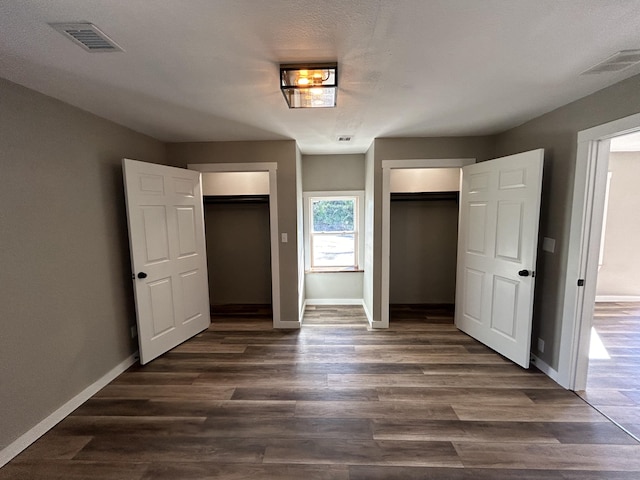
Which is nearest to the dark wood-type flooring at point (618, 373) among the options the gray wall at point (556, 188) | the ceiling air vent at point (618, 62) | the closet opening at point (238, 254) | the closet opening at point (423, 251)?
the gray wall at point (556, 188)

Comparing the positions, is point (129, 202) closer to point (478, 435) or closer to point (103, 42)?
point (103, 42)

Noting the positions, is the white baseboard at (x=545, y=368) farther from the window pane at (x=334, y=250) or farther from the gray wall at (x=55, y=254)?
the gray wall at (x=55, y=254)

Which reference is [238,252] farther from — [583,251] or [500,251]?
[583,251]

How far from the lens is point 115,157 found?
2.59 meters

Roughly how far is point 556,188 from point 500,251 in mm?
732

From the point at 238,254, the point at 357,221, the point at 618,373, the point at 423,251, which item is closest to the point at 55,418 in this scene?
the point at 238,254

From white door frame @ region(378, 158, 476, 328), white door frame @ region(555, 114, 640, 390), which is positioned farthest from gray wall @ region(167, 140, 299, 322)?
white door frame @ region(555, 114, 640, 390)

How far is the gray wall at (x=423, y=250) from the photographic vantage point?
164 inches

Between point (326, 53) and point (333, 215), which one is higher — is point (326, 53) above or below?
above

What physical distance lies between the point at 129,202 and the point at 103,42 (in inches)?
58.8

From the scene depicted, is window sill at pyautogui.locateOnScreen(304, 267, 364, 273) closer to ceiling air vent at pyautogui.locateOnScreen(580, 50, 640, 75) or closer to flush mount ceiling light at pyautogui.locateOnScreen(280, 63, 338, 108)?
flush mount ceiling light at pyautogui.locateOnScreen(280, 63, 338, 108)

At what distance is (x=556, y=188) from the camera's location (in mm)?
2404

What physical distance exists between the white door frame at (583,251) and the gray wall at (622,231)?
303cm

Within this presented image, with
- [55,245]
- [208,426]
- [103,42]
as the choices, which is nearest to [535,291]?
[208,426]
